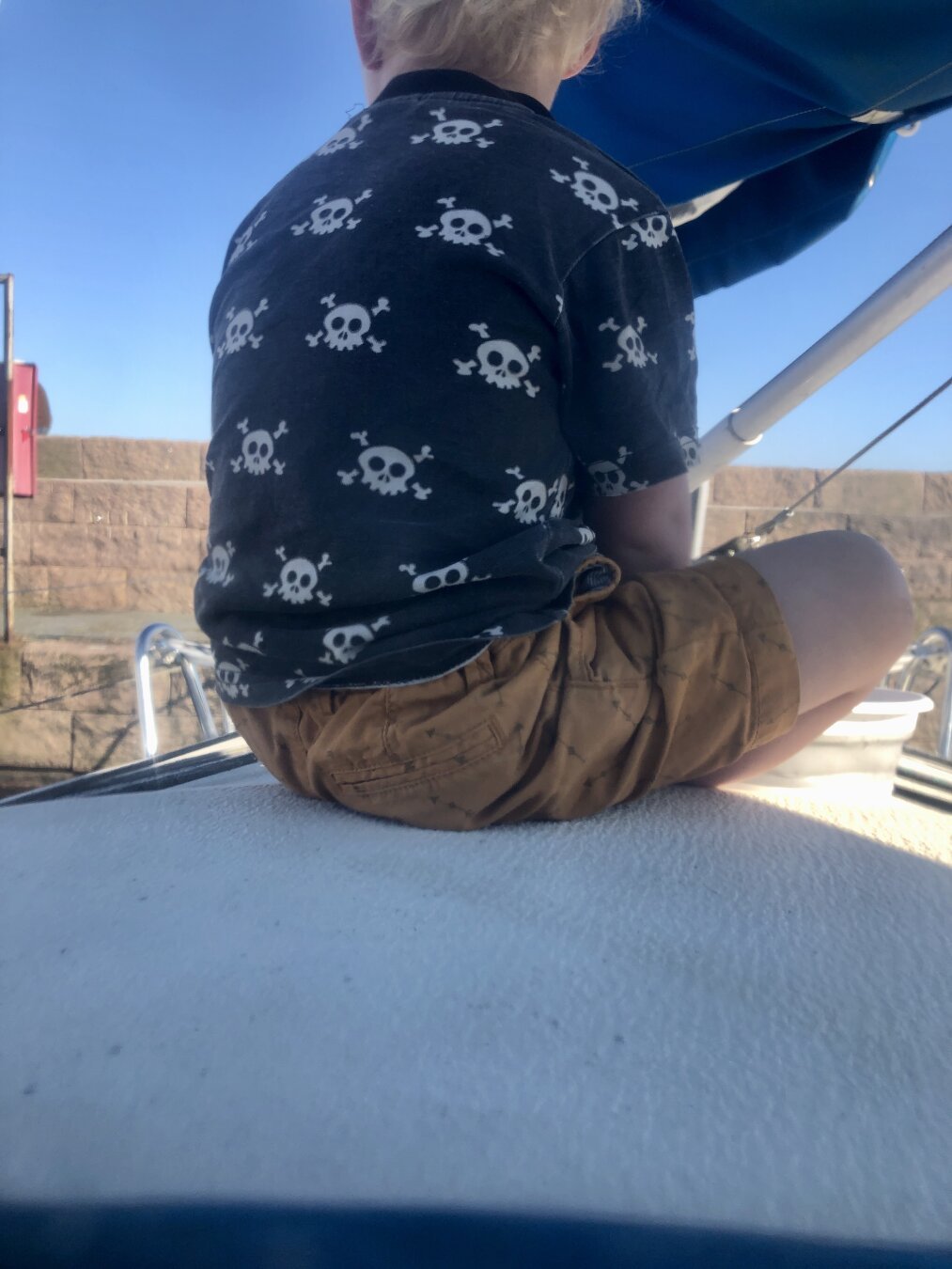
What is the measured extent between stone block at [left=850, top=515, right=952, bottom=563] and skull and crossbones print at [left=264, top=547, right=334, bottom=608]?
5278 mm

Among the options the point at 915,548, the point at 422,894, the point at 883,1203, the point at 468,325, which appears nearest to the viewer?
the point at 883,1203

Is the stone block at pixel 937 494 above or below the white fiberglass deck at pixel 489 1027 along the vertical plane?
above

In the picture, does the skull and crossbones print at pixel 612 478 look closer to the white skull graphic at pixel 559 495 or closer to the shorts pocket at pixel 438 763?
the white skull graphic at pixel 559 495

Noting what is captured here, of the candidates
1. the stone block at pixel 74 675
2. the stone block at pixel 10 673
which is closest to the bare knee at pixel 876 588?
the stone block at pixel 74 675

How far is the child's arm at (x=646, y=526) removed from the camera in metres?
0.71

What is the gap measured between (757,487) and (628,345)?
516cm

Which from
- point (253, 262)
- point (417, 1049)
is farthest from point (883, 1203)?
point (253, 262)

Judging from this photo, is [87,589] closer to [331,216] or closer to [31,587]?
[31,587]

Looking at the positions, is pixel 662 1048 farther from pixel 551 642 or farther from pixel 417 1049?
pixel 551 642

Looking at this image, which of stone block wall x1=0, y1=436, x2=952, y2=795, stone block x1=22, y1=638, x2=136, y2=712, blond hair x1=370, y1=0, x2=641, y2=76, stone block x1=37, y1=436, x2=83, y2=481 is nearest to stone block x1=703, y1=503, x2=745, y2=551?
stone block wall x1=0, y1=436, x2=952, y2=795

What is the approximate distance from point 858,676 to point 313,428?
0.42 m

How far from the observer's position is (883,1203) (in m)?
0.31

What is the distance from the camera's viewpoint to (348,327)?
2.06ft

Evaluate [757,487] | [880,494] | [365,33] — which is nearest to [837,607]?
[365,33]
